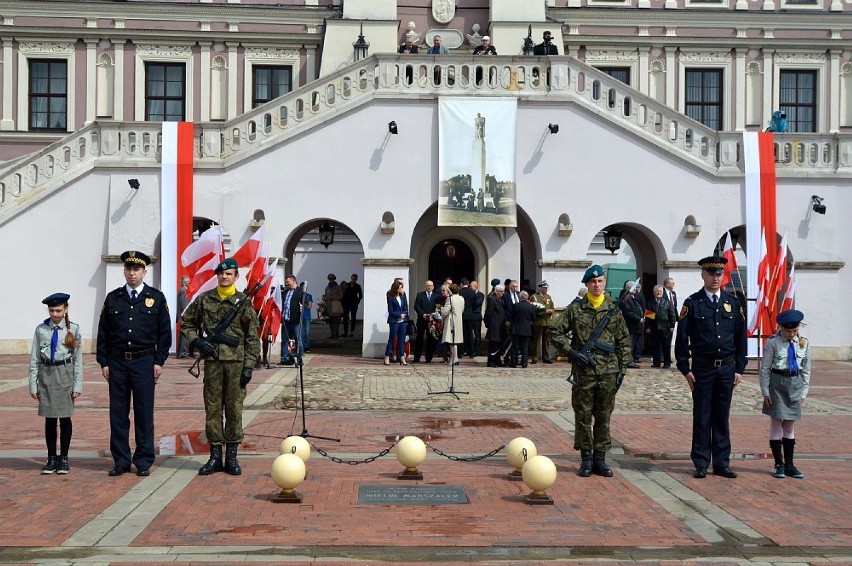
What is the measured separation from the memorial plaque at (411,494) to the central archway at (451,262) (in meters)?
19.0

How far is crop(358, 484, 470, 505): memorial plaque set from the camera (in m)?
8.16

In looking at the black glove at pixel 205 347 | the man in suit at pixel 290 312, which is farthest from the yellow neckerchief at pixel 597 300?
the man in suit at pixel 290 312

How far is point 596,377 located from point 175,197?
50.0ft

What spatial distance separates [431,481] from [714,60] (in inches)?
1095

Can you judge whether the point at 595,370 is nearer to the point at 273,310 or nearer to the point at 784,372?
the point at 784,372

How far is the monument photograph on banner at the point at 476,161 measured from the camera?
22.7 meters

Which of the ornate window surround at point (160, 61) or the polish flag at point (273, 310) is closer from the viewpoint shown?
the polish flag at point (273, 310)

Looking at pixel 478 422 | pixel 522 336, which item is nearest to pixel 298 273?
pixel 522 336

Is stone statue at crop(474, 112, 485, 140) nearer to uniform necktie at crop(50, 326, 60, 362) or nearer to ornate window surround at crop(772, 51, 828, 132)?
uniform necktie at crop(50, 326, 60, 362)

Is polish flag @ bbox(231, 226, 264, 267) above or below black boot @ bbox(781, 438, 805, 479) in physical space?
above

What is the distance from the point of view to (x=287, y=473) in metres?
8.02

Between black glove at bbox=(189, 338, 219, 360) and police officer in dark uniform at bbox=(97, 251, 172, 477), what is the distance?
0.53 meters

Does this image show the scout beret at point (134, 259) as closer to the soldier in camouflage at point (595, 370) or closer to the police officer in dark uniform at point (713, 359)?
the soldier in camouflage at point (595, 370)

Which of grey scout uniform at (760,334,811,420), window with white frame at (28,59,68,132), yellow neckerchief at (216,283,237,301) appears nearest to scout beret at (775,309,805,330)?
grey scout uniform at (760,334,811,420)
